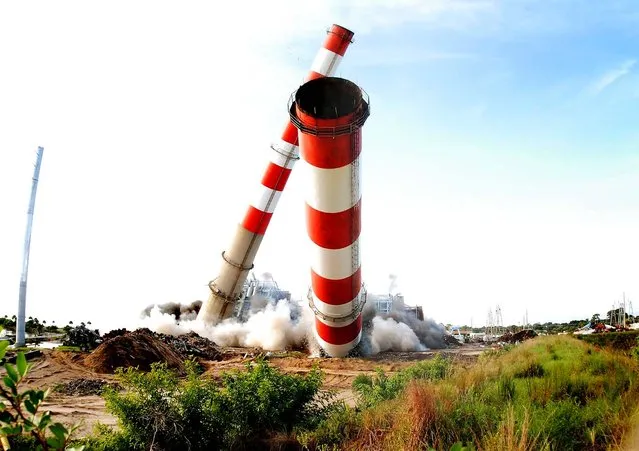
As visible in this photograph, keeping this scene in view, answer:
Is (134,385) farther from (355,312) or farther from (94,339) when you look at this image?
(94,339)

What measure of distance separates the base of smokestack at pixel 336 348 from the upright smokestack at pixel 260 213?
6.75 metres

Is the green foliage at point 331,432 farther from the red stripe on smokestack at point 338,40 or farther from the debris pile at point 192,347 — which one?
the red stripe on smokestack at point 338,40

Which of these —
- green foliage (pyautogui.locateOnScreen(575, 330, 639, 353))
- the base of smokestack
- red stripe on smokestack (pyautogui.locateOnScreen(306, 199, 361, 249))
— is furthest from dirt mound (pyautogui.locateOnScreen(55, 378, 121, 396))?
green foliage (pyautogui.locateOnScreen(575, 330, 639, 353))

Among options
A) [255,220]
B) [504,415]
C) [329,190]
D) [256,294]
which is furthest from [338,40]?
[256,294]

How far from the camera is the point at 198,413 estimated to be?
721 centimetres

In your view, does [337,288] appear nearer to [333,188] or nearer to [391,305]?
[333,188]

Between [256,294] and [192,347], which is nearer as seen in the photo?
[192,347]

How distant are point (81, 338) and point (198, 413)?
1814 centimetres

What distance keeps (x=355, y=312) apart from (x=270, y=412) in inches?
425

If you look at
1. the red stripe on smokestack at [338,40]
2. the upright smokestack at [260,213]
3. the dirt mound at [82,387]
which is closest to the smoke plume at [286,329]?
the upright smokestack at [260,213]

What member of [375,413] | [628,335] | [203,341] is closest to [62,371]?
[203,341]

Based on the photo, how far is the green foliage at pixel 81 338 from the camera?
73.5 feet

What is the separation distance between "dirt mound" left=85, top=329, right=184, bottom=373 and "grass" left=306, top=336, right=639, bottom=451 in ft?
39.6

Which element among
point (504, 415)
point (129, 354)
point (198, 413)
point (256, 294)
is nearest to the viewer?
point (504, 415)
